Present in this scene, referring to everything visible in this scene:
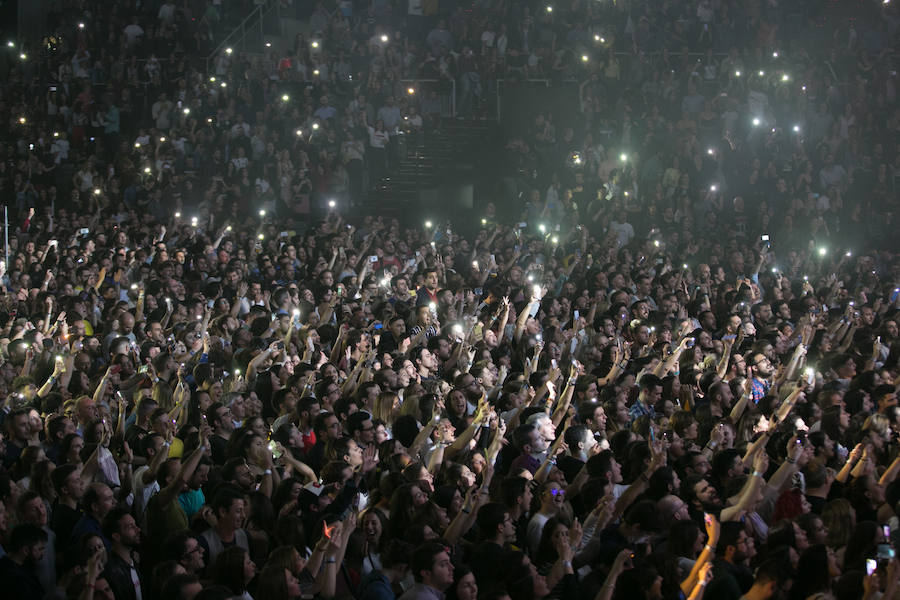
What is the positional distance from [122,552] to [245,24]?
18816 mm

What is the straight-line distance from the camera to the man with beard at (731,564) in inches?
188

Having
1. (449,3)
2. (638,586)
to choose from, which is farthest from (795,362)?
(449,3)

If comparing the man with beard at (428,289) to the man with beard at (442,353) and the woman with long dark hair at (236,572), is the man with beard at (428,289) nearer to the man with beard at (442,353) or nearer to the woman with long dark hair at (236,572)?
the man with beard at (442,353)

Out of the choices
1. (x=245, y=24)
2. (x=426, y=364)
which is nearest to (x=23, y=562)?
(x=426, y=364)

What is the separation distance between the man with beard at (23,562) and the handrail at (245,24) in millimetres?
17071

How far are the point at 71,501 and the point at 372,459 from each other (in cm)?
186

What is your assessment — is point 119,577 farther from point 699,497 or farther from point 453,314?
point 453,314

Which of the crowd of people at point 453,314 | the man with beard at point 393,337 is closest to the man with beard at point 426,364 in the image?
the crowd of people at point 453,314

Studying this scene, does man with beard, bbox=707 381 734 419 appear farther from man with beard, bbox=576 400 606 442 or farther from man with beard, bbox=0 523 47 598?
man with beard, bbox=0 523 47 598

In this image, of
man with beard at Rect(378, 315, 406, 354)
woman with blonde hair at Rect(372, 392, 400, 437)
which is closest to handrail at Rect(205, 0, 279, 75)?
man with beard at Rect(378, 315, 406, 354)

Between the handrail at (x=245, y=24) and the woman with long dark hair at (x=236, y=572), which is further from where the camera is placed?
the handrail at (x=245, y=24)

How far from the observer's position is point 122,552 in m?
5.25

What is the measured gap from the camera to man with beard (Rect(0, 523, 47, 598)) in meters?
4.74

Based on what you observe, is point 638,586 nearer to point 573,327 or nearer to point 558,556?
point 558,556
